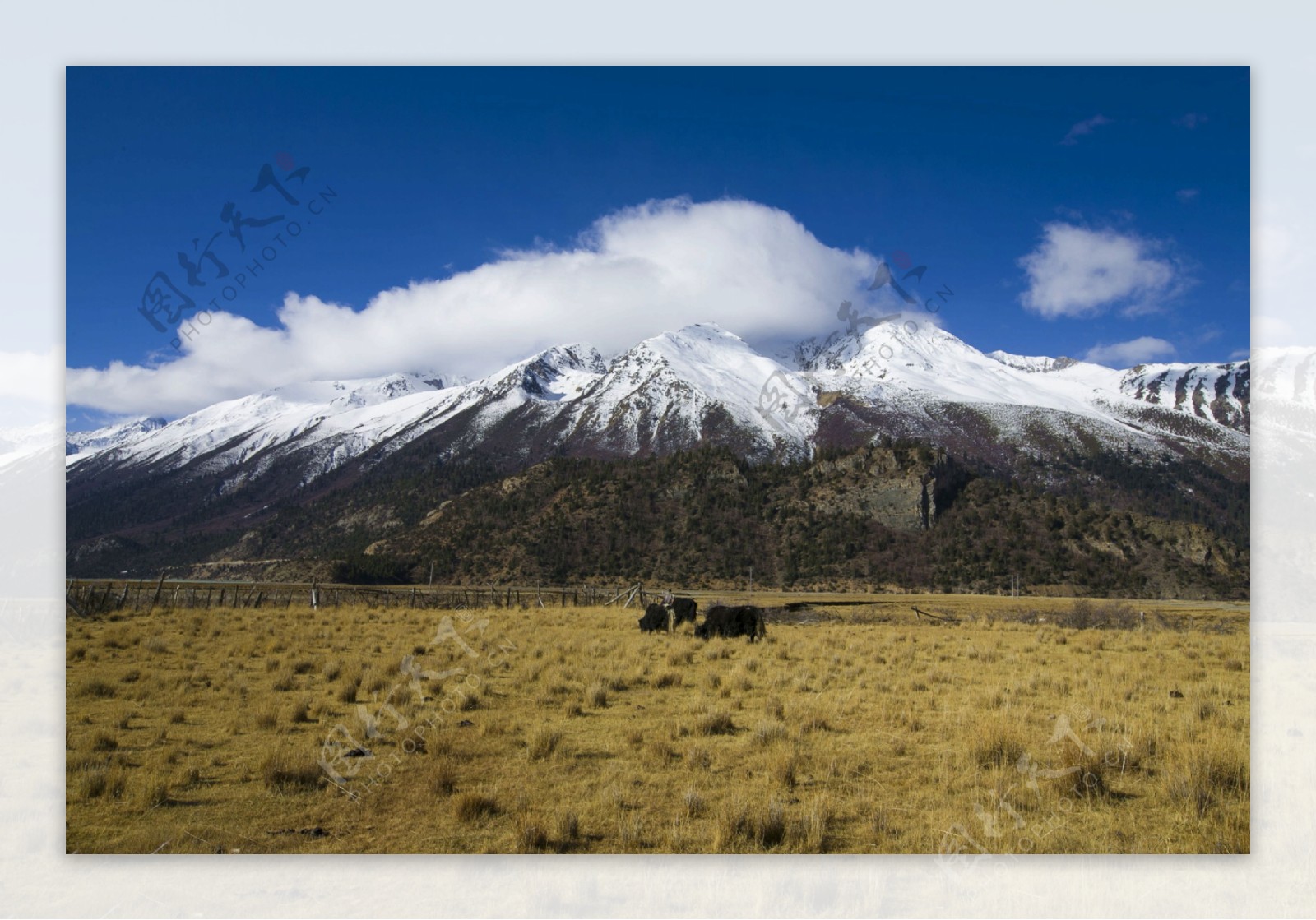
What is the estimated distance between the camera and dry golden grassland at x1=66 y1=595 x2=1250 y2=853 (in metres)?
6.45

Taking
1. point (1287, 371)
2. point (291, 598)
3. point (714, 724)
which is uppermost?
point (1287, 371)

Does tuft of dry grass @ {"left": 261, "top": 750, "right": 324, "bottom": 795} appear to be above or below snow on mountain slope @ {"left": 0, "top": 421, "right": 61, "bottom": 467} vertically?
below

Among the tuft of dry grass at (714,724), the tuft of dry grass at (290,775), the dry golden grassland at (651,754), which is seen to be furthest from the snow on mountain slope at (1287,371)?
the tuft of dry grass at (290,775)

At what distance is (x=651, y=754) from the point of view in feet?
27.7

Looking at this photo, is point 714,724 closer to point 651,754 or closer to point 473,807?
point 651,754

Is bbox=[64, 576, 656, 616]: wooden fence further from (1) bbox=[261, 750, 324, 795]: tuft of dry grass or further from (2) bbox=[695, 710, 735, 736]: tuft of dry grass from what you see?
(2) bbox=[695, 710, 735, 736]: tuft of dry grass

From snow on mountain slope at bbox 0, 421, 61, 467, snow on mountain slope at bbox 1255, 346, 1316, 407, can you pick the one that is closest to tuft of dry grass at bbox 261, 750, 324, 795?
snow on mountain slope at bbox 0, 421, 61, 467

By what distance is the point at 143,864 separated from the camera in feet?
20.2

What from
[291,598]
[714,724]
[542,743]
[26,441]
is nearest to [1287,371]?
[714,724]

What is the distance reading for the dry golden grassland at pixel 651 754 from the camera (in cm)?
645

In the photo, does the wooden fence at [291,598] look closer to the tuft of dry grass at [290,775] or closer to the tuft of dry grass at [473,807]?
the tuft of dry grass at [290,775]

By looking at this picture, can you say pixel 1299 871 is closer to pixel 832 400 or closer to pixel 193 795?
pixel 193 795

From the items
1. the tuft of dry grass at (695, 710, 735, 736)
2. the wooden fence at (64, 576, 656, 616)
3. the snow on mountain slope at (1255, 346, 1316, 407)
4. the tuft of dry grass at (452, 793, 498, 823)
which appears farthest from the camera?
the wooden fence at (64, 576, 656, 616)

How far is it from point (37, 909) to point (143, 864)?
2.52ft
